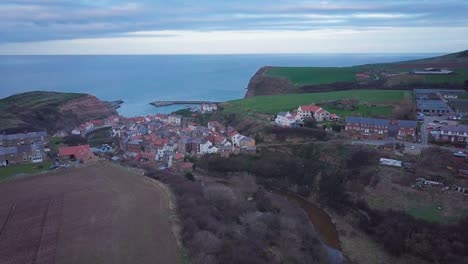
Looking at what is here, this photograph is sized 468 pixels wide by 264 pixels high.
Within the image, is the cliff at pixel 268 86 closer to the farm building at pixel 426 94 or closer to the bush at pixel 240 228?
the farm building at pixel 426 94

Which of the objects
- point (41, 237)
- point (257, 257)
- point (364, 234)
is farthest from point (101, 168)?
point (364, 234)

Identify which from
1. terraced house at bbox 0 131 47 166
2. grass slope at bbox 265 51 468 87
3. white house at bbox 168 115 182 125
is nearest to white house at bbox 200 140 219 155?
terraced house at bbox 0 131 47 166

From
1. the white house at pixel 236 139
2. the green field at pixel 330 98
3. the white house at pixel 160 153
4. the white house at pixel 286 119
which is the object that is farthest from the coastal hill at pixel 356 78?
the white house at pixel 160 153

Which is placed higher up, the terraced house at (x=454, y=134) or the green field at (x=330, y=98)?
the green field at (x=330, y=98)

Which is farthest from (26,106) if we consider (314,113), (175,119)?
(314,113)

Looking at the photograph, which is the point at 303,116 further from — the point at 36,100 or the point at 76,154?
the point at 36,100

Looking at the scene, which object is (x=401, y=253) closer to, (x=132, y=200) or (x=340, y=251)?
(x=340, y=251)

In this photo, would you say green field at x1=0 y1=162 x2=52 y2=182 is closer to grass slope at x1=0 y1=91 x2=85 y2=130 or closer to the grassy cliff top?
grass slope at x1=0 y1=91 x2=85 y2=130
